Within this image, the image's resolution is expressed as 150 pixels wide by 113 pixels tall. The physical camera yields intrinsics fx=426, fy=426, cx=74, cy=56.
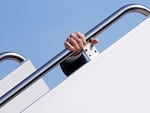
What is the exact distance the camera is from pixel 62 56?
4.32 feet

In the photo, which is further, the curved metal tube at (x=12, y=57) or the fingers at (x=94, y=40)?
the curved metal tube at (x=12, y=57)

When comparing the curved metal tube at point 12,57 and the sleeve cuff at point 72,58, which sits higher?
the curved metal tube at point 12,57

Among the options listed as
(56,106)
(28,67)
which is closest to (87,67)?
(56,106)

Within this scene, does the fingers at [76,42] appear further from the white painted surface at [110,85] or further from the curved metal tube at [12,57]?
the curved metal tube at [12,57]

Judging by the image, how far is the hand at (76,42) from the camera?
1.33m

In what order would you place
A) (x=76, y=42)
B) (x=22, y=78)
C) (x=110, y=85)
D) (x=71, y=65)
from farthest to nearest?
(x=22, y=78)
(x=71, y=65)
(x=76, y=42)
(x=110, y=85)

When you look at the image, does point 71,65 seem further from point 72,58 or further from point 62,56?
point 62,56

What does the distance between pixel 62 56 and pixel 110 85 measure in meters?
0.18

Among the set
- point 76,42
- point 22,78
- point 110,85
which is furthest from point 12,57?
point 110,85

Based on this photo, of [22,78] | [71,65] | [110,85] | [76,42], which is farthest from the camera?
[22,78]

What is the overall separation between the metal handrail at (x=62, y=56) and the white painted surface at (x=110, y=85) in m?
0.09

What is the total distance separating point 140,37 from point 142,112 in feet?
0.76

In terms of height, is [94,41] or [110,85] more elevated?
[94,41]

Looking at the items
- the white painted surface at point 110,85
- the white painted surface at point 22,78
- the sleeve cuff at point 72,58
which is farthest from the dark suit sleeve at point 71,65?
the white painted surface at point 22,78
